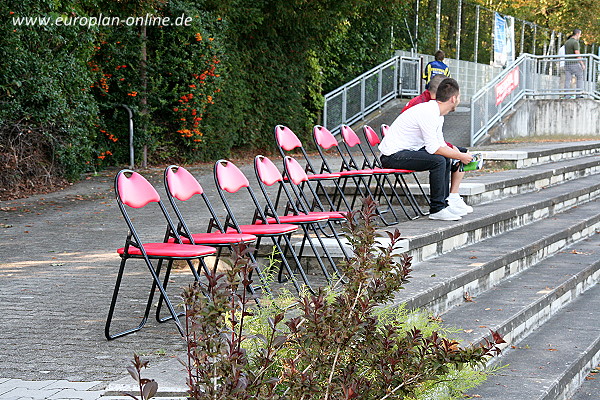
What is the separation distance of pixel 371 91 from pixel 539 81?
4.33m

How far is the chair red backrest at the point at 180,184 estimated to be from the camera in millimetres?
5523

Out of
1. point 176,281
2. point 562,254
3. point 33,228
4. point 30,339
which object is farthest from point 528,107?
point 30,339

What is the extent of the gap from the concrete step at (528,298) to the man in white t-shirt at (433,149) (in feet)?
3.62

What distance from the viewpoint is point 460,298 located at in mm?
6469

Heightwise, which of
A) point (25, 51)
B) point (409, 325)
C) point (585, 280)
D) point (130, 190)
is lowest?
point (585, 280)

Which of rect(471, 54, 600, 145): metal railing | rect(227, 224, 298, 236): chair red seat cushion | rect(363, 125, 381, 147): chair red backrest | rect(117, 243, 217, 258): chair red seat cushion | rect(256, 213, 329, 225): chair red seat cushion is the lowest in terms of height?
rect(117, 243, 217, 258): chair red seat cushion

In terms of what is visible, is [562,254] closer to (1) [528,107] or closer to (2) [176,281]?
(2) [176,281]

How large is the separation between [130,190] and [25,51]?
23.9ft

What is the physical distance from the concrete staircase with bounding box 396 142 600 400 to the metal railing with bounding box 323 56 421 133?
995 centimetres

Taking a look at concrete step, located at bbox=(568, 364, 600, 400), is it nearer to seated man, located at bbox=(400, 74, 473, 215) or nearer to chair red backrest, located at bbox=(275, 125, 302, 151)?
seated man, located at bbox=(400, 74, 473, 215)

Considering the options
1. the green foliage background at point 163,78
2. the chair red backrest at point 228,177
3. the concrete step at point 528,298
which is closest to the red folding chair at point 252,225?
the chair red backrest at point 228,177

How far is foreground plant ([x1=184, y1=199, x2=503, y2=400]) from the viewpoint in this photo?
2621 millimetres

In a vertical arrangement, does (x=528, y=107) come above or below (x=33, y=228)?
above

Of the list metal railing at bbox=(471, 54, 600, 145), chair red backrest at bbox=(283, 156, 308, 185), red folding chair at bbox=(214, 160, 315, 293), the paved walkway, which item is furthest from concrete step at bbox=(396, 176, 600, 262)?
metal railing at bbox=(471, 54, 600, 145)
